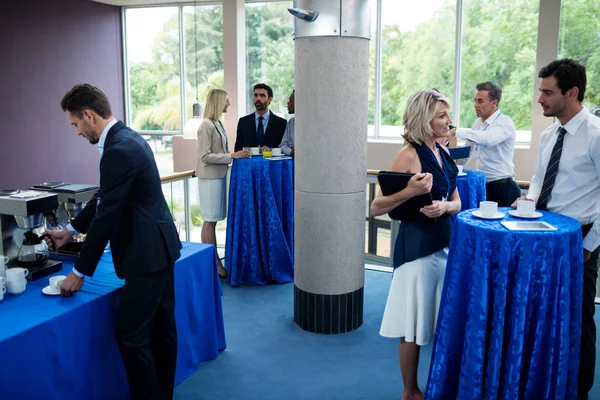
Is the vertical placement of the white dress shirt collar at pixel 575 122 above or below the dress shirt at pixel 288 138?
above

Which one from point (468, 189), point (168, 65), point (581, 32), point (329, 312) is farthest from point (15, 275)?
point (168, 65)

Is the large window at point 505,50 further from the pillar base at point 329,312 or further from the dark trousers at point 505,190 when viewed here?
the pillar base at point 329,312

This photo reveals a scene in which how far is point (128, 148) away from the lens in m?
2.34

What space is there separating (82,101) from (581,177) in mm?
2346

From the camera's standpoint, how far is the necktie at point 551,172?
278 cm

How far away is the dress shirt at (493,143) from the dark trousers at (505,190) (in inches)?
1.8

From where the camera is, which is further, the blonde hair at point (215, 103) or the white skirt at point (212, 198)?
the white skirt at point (212, 198)

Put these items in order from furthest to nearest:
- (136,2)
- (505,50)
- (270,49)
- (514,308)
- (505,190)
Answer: (270,49) < (136,2) < (505,50) < (505,190) < (514,308)

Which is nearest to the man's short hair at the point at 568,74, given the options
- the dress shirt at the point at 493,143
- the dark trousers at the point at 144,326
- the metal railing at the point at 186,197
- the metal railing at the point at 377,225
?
the dress shirt at the point at 493,143

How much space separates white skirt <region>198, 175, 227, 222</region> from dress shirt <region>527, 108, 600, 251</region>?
3.11 m

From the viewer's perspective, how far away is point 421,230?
262cm

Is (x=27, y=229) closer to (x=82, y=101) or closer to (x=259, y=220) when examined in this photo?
(x=82, y=101)

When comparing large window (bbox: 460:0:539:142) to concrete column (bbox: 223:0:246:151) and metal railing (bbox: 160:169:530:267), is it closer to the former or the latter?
metal railing (bbox: 160:169:530:267)

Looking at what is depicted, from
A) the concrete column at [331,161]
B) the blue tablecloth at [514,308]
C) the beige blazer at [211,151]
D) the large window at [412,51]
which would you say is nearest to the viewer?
the blue tablecloth at [514,308]
